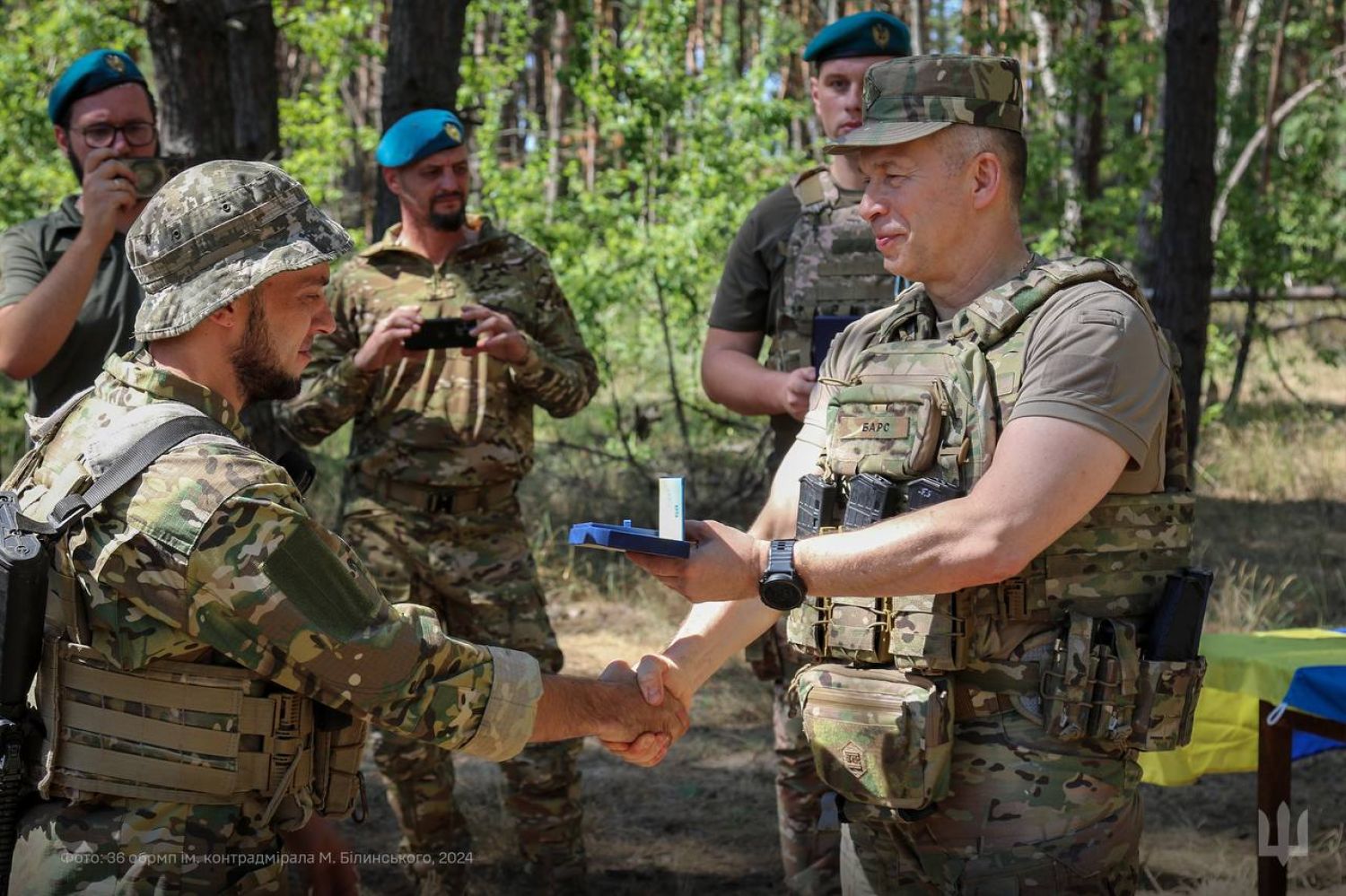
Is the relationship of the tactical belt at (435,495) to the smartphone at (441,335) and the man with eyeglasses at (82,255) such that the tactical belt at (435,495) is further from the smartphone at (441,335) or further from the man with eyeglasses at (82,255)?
the man with eyeglasses at (82,255)

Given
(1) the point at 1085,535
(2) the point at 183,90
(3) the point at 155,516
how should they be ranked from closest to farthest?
(3) the point at 155,516 < (1) the point at 1085,535 < (2) the point at 183,90

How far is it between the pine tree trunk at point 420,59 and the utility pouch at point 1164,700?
4.35 metres

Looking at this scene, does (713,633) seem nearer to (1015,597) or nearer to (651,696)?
(651,696)

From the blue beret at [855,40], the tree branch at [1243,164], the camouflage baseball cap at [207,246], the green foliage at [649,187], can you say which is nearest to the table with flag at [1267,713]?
the blue beret at [855,40]

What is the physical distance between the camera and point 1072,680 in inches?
95.0

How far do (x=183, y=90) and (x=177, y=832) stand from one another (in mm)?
3681

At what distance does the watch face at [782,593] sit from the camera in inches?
95.8

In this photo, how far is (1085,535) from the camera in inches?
96.8

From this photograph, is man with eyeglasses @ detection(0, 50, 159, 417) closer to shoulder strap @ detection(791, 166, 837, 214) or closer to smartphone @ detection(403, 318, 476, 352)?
smartphone @ detection(403, 318, 476, 352)

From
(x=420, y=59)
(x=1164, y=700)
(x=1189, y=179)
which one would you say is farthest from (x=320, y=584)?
(x=1189, y=179)

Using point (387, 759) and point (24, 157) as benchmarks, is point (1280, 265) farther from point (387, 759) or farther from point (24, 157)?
point (24, 157)

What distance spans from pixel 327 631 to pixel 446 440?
88.9 inches

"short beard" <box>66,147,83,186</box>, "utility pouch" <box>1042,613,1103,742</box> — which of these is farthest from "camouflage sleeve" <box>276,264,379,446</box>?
"utility pouch" <box>1042,613,1103,742</box>

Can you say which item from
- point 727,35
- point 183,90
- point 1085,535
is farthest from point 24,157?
point 727,35
